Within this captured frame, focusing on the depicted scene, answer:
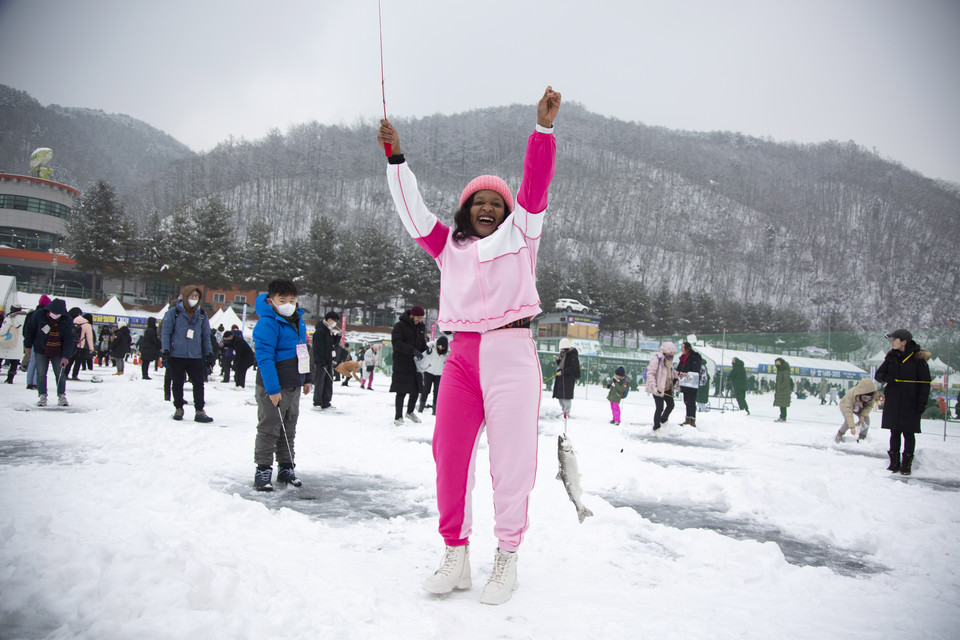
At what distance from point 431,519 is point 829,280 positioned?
411 ft

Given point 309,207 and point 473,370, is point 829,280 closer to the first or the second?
point 309,207

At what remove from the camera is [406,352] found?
8273 mm

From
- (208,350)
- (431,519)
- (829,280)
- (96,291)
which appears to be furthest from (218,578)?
(829,280)

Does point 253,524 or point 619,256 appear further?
point 619,256

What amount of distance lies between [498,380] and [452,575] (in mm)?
825

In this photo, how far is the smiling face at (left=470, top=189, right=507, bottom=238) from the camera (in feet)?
8.04

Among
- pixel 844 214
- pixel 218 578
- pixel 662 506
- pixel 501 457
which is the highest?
pixel 844 214

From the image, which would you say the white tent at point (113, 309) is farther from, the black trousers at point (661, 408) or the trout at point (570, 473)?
the trout at point (570, 473)

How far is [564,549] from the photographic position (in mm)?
2807

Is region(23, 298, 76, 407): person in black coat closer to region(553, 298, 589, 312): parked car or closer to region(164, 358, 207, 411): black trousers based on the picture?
region(164, 358, 207, 411): black trousers

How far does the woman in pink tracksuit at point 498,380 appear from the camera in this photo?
7.18 ft

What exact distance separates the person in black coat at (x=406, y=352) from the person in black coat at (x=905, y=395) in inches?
243

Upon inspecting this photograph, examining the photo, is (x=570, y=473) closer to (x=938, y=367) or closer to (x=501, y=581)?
(x=501, y=581)

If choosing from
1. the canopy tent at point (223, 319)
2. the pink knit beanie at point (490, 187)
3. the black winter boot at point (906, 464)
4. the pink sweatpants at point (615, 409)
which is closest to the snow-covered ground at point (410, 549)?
the black winter boot at point (906, 464)
